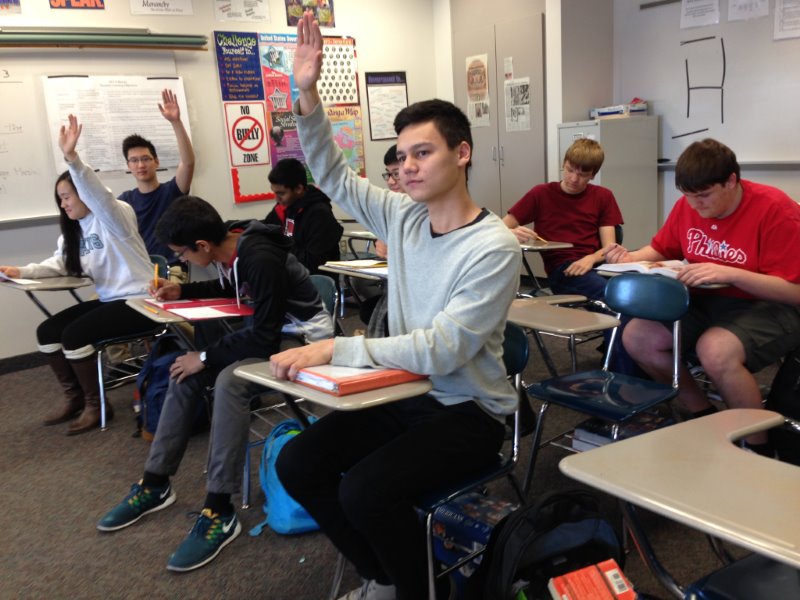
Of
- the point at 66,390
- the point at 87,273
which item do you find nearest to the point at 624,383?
the point at 87,273

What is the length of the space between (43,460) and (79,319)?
650 mm

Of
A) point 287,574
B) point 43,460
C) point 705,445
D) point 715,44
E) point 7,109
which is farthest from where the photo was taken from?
point 715,44

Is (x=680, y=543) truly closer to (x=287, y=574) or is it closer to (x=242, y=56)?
(x=287, y=574)

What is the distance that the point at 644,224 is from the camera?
5.09 meters

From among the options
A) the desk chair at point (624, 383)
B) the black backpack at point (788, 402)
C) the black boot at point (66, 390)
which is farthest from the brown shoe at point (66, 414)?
the black backpack at point (788, 402)

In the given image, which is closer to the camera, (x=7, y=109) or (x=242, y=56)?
(x=7, y=109)

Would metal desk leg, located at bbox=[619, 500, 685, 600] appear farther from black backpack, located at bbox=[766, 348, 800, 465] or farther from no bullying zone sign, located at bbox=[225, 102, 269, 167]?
no bullying zone sign, located at bbox=[225, 102, 269, 167]

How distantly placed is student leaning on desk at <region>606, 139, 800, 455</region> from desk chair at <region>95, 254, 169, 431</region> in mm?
2264

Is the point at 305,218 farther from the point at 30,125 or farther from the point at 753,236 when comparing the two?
the point at 753,236

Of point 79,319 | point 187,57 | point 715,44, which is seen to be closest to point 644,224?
point 715,44

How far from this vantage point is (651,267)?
2.42m

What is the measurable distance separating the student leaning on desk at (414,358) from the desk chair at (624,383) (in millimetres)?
458

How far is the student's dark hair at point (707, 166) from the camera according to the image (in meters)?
2.18

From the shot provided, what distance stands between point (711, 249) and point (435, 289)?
4.28ft
